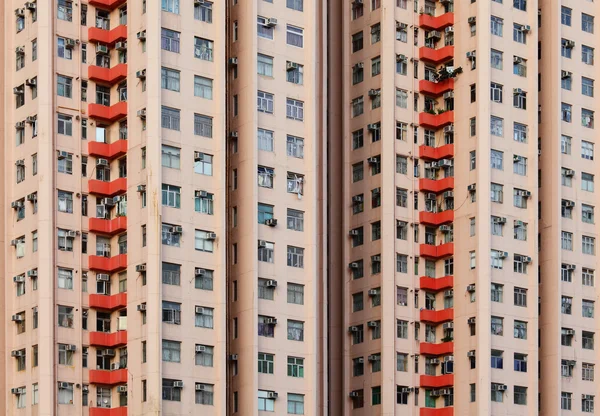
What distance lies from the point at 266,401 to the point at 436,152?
18.9m

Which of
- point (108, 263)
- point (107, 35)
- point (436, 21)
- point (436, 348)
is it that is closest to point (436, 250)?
point (436, 348)

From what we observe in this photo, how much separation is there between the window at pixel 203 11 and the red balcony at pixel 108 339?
15267 mm

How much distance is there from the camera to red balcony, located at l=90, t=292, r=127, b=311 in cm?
8281

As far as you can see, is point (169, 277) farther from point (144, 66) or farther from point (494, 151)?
point (494, 151)

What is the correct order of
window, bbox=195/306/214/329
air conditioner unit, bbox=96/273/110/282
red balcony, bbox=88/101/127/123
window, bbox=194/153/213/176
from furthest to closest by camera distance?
1. red balcony, bbox=88/101/127/123
2. air conditioner unit, bbox=96/273/110/282
3. window, bbox=194/153/213/176
4. window, bbox=195/306/214/329

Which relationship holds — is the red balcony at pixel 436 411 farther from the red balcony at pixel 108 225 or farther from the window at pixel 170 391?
the red balcony at pixel 108 225

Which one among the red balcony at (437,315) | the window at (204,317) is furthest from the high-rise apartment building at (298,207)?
the red balcony at (437,315)

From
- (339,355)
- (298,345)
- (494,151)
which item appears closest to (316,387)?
(298,345)

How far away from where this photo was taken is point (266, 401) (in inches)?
3268

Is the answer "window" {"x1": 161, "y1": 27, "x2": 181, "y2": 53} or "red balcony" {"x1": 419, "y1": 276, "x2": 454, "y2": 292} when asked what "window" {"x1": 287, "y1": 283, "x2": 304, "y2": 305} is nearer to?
"red balcony" {"x1": 419, "y1": 276, "x2": 454, "y2": 292}

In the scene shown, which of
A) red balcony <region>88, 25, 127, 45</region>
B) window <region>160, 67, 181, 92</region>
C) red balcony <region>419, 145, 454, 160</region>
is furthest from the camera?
red balcony <region>419, 145, 454, 160</region>

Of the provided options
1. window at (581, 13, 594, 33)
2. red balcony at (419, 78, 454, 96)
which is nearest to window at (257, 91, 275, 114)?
red balcony at (419, 78, 454, 96)

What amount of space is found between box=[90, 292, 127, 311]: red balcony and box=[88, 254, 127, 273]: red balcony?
123cm

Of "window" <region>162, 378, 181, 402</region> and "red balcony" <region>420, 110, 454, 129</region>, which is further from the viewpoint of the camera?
"red balcony" <region>420, 110, 454, 129</region>
